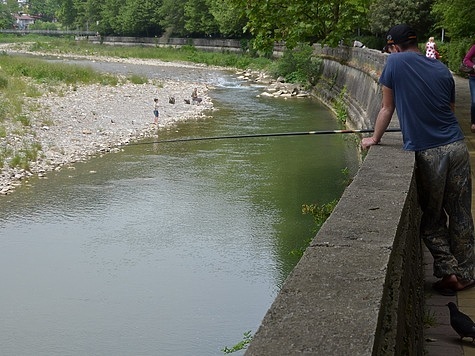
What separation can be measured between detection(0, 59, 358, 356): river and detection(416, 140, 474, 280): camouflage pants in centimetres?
292

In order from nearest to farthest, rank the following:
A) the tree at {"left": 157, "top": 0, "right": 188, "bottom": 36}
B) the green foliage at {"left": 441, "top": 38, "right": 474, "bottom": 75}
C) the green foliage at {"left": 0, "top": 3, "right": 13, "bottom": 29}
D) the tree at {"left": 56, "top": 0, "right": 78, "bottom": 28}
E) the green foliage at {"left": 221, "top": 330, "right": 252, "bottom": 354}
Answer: the green foliage at {"left": 221, "top": 330, "right": 252, "bottom": 354}, the green foliage at {"left": 441, "top": 38, "right": 474, "bottom": 75}, the tree at {"left": 157, "top": 0, "right": 188, "bottom": 36}, the tree at {"left": 56, "top": 0, "right": 78, "bottom": 28}, the green foliage at {"left": 0, "top": 3, "right": 13, "bottom": 29}

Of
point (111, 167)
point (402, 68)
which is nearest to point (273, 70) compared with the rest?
point (111, 167)

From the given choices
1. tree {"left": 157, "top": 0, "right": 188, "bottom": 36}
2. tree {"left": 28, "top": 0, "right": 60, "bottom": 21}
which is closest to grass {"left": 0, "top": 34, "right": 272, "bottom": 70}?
tree {"left": 157, "top": 0, "right": 188, "bottom": 36}

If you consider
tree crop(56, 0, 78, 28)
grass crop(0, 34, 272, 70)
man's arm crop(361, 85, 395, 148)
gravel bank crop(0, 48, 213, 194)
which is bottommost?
grass crop(0, 34, 272, 70)

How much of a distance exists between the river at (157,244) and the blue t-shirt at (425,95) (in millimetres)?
3410

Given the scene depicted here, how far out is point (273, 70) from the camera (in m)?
44.3

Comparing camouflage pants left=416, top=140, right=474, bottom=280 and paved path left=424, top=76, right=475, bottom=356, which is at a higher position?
camouflage pants left=416, top=140, right=474, bottom=280

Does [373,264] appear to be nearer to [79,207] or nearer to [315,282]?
[315,282]

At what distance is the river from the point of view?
8750 mm

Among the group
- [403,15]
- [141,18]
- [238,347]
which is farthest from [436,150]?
[141,18]

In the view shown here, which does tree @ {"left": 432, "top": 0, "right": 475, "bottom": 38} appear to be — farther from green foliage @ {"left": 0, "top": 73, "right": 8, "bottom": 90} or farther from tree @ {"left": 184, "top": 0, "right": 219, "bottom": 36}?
tree @ {"left": 184, "top": 0, "right": 219, "bottom": 36}

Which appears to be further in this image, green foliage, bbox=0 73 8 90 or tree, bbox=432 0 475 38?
green foliage, bbox=0 73 8 90

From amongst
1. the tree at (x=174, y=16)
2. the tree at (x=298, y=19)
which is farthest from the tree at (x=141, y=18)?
the tree at (x=298, y=19)

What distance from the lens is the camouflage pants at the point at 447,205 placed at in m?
5.37
